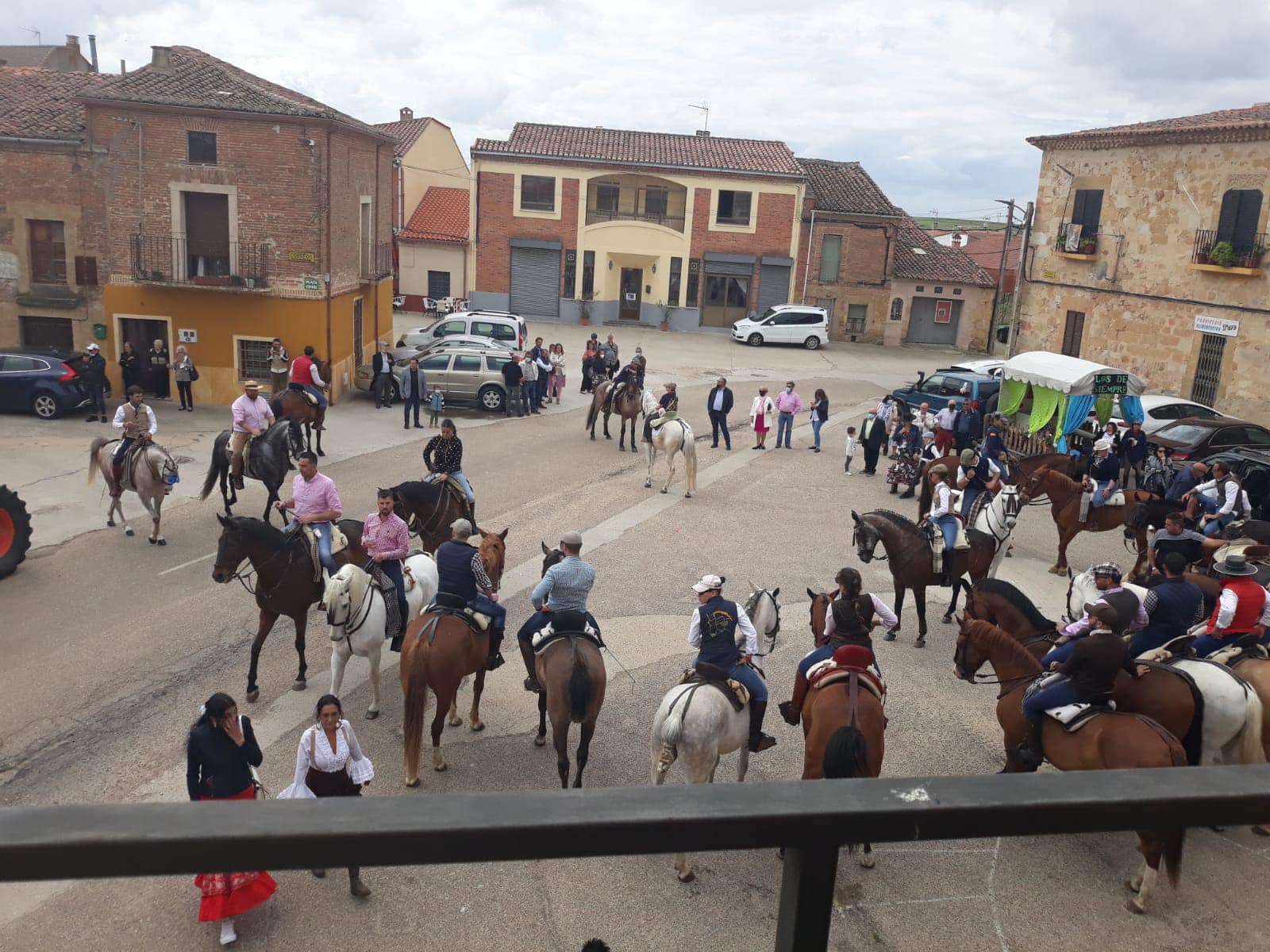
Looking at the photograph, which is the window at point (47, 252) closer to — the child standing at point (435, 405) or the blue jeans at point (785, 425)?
the child standing at point (435, 405)

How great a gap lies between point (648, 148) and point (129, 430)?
111 ft

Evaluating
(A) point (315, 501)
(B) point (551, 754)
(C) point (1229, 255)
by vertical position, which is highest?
(C) point (1229, 255)

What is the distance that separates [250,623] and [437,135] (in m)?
43.6

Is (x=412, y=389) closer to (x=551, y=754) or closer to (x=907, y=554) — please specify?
(x=907, y=554)

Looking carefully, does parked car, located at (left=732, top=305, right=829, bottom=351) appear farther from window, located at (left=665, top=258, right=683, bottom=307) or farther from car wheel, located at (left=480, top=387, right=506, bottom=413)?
car wheel, located at (left=480, top=387, right=506, bottom=413)

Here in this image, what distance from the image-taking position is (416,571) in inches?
397

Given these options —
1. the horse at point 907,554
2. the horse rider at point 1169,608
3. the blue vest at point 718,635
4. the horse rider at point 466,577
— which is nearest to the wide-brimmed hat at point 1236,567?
the horse rider at point 1169,608

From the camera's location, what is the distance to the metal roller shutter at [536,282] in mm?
43625

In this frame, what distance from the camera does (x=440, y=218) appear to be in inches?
1831

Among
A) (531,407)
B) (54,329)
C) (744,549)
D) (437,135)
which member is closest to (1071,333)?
(531,407)

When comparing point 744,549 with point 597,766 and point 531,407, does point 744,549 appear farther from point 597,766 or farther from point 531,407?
point 531,407

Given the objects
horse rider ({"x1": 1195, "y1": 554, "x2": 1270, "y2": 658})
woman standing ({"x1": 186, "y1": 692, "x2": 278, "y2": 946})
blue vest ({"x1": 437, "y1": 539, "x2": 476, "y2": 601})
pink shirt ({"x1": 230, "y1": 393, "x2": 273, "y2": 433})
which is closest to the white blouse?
woman standing ({"x1": 186, "y1": 692, "x2": 278, "y2": 946})

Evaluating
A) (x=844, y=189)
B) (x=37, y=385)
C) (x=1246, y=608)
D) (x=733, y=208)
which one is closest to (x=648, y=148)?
(x=733, y=208)

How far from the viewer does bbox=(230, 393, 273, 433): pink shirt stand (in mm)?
15875
